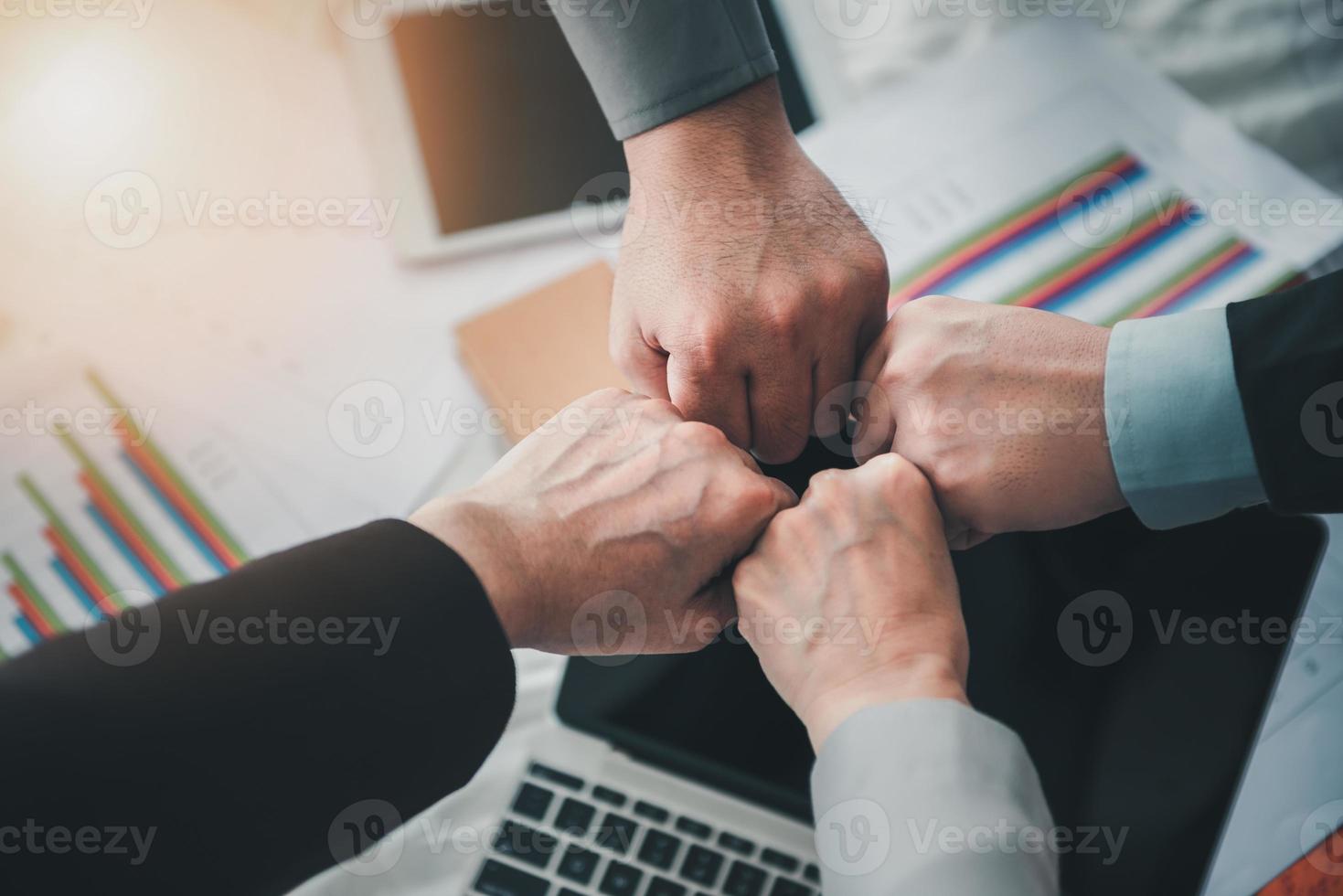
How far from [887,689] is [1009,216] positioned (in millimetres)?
524

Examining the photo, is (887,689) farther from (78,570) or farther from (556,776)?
(78,570)

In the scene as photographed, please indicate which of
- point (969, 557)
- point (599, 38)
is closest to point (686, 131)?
point (599, 38)

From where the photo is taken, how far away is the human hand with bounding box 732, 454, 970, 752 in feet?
1.95

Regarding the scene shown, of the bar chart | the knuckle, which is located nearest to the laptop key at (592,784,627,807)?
the knuckle

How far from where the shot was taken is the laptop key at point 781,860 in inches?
26.5

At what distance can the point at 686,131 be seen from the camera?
0.79m

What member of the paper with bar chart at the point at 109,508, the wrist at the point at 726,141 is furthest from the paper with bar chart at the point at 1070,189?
the paper with bar chart at the point at 109,508

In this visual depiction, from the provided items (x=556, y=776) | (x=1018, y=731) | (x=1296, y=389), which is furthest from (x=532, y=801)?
(x=1296, y=389)

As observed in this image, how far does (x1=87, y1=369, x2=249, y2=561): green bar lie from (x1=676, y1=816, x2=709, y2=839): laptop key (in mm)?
432

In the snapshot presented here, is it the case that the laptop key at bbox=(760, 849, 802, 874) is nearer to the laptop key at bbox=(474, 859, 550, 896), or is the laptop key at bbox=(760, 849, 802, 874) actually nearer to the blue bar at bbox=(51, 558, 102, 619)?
the laptop key at bbox=(474, 859, 550, 896)

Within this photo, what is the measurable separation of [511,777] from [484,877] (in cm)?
8

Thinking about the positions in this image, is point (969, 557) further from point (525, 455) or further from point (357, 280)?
point (357, 280)

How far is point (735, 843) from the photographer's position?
26.7 inches

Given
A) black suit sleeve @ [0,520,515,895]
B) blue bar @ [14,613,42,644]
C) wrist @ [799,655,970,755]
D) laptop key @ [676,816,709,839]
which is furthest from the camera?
blue bar @ [14,613,42,644]
